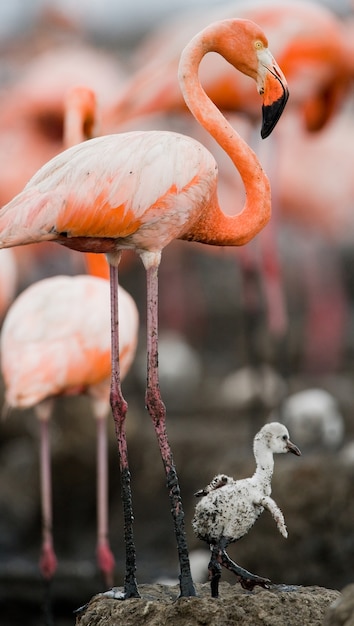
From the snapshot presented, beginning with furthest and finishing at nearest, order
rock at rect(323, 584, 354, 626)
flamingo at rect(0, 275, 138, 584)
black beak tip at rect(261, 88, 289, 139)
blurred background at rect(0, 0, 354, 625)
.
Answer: blurred background at rect(0, 0, 354, 625)
flamingo at rect(0, 275, 138, 584)
black beak tip at rect(261, 88, 289, 139)
rock at rect(323, 584, 354, 626)

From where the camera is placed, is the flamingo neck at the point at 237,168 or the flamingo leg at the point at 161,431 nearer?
the flamingo leg at the point at 161,431

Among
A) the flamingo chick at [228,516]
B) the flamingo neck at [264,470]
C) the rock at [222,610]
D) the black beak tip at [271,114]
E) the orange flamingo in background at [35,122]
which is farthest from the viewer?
the orange flamingo in background at [35,122]

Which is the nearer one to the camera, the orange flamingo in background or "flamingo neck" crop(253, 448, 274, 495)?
"flamingo neck" crop(253, 448, 274, 495)

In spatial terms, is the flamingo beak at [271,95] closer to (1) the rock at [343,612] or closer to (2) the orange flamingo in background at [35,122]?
(1) the rock at [343,612]

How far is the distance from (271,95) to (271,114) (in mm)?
72

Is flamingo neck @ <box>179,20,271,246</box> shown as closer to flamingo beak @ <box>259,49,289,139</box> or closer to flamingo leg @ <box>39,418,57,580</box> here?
flamingo beak @ <box>259,49,289,139</box>

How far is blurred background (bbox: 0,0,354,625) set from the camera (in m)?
6.57

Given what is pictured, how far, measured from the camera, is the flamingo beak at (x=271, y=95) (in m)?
4.08

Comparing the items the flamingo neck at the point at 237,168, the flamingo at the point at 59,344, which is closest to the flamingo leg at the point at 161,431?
the flamingo neck at the point at 237,168

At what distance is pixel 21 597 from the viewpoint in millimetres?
6488

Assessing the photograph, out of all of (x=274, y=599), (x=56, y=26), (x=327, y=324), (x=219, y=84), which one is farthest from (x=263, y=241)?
(x=56, y=26)

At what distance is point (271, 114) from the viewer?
409 centimetres

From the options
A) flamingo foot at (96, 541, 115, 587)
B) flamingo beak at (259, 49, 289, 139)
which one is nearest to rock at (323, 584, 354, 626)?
flamingo beak at (259, 49, 289, 139)

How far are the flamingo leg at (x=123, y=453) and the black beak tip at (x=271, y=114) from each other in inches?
27.1
